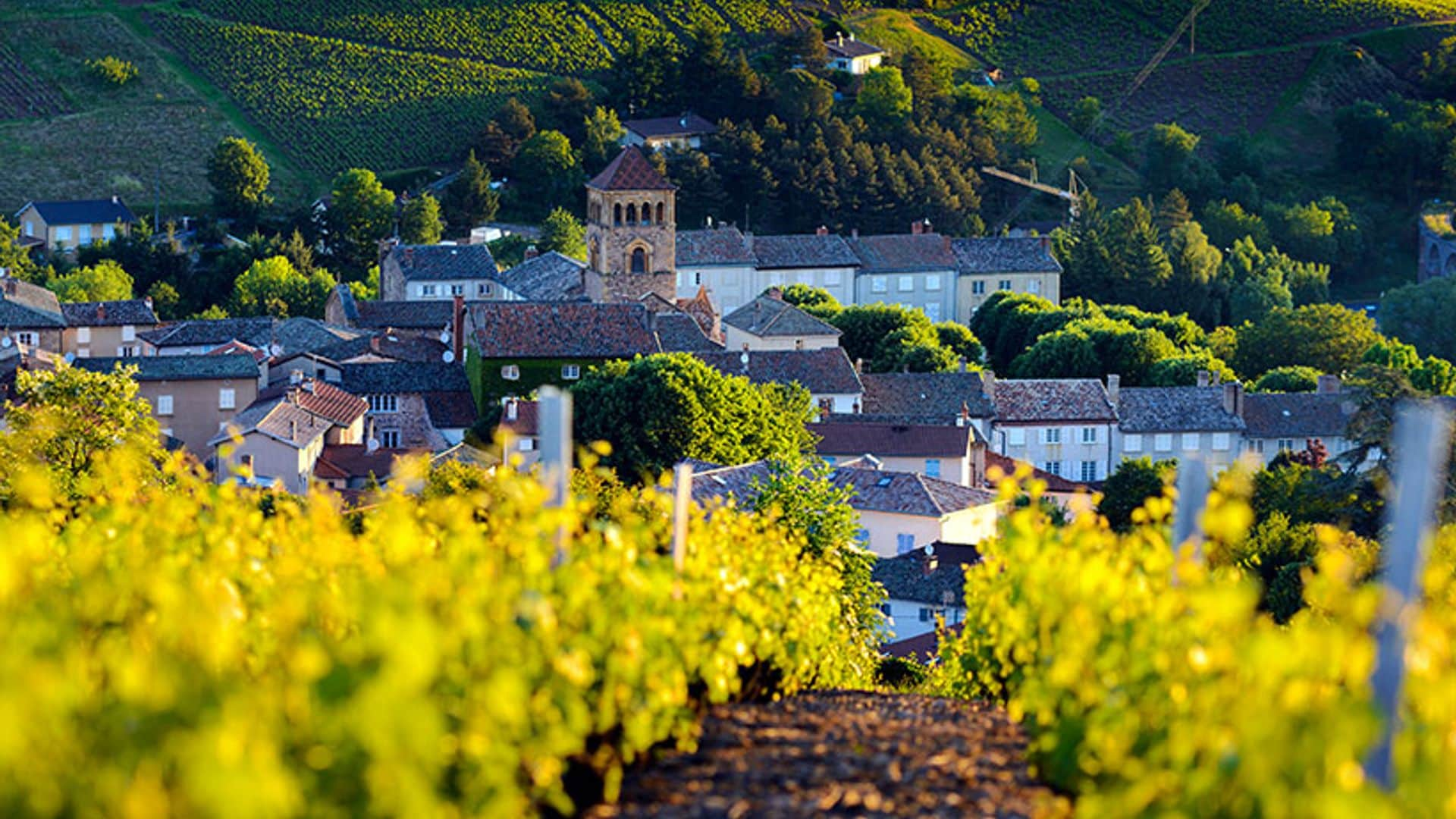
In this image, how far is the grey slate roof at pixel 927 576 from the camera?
140ft

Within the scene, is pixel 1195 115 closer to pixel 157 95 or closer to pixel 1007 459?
pixel 157 95

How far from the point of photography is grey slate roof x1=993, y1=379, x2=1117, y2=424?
63.8m

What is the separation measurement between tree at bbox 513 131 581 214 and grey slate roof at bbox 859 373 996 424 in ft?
111

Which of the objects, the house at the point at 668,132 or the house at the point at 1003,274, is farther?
the house at the point at 668,132

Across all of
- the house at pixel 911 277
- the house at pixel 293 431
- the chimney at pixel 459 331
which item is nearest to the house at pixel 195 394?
the house at pixel 293 431

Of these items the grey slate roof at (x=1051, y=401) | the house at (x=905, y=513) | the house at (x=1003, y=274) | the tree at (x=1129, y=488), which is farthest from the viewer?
the house at (x=1003, y=274)

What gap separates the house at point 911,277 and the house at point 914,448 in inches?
1185

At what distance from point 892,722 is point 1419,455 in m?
5.25

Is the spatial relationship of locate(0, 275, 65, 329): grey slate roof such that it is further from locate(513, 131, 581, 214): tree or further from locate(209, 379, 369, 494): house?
locate(513, 131, 581, 214): tree

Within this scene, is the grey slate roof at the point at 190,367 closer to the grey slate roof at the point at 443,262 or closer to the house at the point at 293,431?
the house at the point at 293,431


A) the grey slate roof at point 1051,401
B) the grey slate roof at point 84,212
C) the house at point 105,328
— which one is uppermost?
the grey slate roof at point 84,212

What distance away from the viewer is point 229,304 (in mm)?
83375

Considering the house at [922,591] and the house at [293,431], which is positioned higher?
the house at [293,431]

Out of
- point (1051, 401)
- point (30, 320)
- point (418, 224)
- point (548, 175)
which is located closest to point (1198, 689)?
point (1051, 401)
